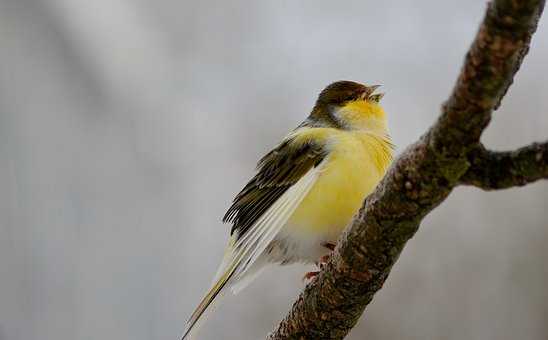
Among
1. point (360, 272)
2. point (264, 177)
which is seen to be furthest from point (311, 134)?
point (360, 272)

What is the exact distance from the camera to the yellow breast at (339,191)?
264 cm

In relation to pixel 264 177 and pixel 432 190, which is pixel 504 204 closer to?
pixel 264 177

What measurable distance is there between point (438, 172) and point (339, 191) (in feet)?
3.60

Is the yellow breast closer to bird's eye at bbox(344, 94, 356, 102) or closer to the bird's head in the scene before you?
the bird's head

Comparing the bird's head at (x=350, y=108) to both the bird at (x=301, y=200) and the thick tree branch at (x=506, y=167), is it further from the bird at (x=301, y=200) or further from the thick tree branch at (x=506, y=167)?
the thick tree branch at (x=506, y=167)

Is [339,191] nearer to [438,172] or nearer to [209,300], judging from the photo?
[209,300]

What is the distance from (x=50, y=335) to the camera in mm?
3609

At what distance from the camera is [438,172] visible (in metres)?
1.55

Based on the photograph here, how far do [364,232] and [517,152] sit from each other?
0.40 m

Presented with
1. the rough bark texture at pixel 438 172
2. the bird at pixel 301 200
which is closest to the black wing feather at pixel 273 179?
the bird at pixel 301 200

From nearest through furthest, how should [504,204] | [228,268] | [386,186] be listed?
[386,186] → [228,268] → [504,204]

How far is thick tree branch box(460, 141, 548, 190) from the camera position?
1.46 m

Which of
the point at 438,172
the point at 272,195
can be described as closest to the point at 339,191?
the point at 272,195

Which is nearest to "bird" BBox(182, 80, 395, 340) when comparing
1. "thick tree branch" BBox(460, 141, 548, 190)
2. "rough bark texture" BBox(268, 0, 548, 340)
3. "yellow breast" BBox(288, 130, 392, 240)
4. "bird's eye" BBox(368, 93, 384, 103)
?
"yellow breast" BBox(288, 130, 392, 240)
